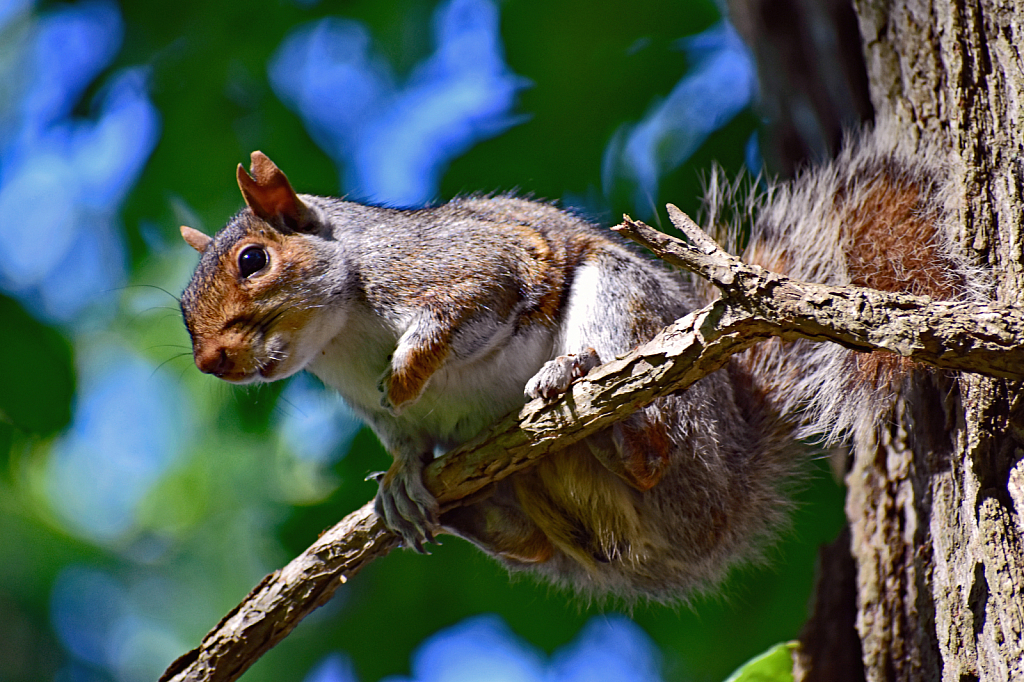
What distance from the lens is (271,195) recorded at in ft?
6.13

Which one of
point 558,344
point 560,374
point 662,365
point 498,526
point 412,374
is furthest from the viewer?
point 498,526

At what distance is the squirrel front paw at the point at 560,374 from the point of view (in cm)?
163

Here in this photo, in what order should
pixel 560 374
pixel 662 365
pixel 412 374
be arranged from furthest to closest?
1. pixel 412 374
2. pixel 560 374
3. pixel 662 365

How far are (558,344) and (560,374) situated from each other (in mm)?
234

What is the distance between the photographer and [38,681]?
3566mm

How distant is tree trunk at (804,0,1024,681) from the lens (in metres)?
1.55

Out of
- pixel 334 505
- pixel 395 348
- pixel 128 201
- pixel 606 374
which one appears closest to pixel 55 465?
pixel 128 201

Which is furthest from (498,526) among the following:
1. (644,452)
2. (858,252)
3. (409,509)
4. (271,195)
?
(858,252)

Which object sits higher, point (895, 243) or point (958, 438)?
point (895, 243)

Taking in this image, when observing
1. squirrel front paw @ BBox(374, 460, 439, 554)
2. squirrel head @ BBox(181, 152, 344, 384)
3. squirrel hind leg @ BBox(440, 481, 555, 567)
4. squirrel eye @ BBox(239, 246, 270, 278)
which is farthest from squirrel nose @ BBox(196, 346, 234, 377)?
squirrel hind leg @ BBox(440, 481, 555, 567)

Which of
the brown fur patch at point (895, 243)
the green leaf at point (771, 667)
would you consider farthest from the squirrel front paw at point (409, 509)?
the brown fur patch at point (895, 243)

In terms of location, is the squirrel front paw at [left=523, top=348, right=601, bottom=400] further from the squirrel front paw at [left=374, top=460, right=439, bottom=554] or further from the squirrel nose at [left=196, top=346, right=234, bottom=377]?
the squirrel nose at [left=196, top=346, right=234, bottom=377]

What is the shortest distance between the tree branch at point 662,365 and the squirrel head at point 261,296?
396 millimetres

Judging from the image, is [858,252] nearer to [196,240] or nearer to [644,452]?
[644,452]
